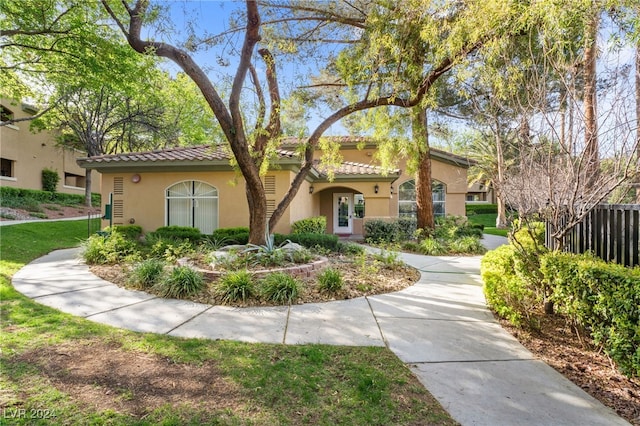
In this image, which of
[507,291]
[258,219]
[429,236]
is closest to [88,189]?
[258,219]

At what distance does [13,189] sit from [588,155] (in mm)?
28207

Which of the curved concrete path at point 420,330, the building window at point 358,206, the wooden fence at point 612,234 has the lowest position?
the curved concrete path at point 420,330

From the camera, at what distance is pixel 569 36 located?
4746mm

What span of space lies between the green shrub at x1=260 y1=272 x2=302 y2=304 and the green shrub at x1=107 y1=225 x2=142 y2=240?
333 inches

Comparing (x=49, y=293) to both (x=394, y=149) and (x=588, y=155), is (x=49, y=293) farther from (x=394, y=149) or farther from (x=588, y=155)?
(x=394, y=149)

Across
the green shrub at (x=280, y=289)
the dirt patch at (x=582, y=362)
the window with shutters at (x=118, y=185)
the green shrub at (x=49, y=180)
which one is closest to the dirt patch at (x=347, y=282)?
the green shrub at (x=280, y=289)

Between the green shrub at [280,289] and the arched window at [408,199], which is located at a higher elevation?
the arched window at [408,199]

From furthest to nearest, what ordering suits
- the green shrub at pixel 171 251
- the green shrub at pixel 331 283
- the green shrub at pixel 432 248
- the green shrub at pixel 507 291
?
the green shrub at pixel 432 248
the green shrub at pixel 171 251
the green shrub at pixel 331 283
the green shrub at pixel 507 291

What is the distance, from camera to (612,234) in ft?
15.0

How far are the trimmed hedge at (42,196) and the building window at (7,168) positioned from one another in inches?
88.9

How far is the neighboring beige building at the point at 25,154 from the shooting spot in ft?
70.0

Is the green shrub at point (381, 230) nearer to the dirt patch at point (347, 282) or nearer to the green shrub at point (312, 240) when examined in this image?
the green shrub at point (312, 240)

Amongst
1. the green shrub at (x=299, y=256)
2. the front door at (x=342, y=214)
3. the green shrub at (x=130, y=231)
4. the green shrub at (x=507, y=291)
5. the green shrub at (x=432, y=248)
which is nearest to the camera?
the green shrub at (x=507, y=291)

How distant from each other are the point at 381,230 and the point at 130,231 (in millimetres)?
10488
